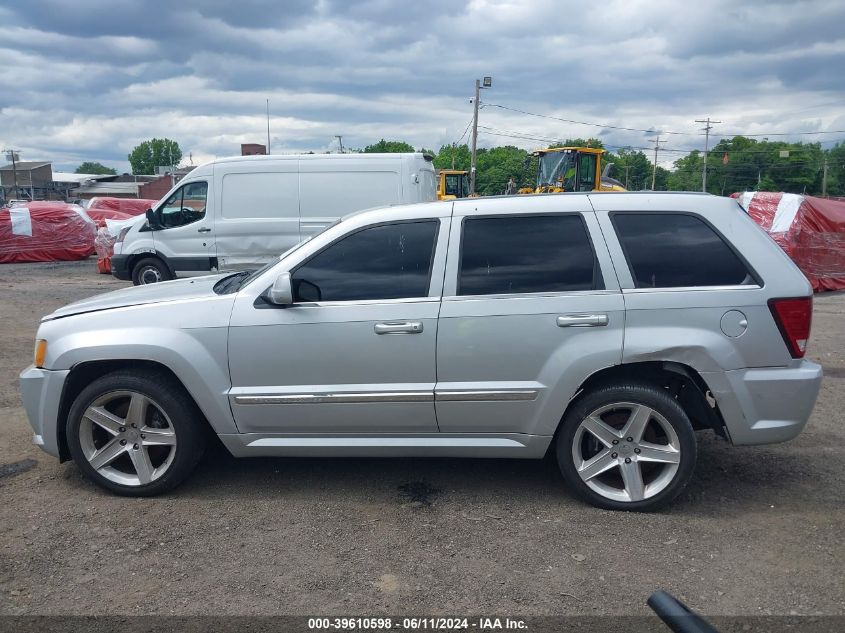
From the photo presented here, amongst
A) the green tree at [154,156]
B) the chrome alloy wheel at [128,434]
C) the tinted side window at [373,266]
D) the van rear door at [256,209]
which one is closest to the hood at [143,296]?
the chrome alloy wheel at [128,434]

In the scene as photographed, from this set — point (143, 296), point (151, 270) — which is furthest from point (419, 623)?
point (151, 270)

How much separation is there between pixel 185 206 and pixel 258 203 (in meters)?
1.58

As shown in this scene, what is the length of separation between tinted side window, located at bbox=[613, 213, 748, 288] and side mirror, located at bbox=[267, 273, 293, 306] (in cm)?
190

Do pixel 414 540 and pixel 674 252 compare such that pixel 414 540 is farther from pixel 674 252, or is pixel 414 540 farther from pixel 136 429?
pixel 674 252

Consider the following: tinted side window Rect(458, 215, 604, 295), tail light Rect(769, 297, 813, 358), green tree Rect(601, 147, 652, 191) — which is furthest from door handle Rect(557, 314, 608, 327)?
green tree Rect(601, 147, 652, 191)

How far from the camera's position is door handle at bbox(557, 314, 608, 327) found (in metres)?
3.89

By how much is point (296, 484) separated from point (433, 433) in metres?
1.00

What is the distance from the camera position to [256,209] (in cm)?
1235

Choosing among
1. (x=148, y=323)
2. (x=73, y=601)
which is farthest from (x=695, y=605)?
(x=148, y=323)

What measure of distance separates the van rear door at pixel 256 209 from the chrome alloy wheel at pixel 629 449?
903 centimetres

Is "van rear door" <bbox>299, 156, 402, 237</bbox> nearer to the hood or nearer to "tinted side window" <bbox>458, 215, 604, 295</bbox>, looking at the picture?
the hood

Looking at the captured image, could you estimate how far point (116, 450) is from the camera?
427 cm

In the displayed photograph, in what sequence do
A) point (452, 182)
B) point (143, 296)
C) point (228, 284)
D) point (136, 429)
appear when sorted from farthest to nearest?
point (452, 182) → point (228, 284) → point (143, 296) → point (136, 429)

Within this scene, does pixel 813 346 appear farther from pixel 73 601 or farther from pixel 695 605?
pixel 73 601
